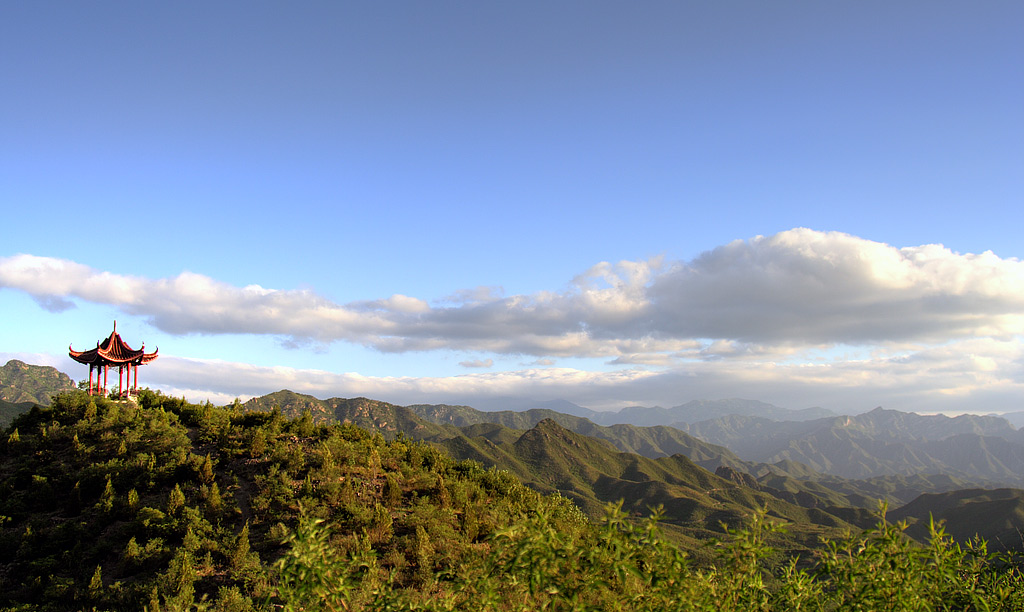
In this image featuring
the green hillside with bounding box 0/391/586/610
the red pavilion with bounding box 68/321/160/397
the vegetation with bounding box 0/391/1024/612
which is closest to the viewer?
the vegetation with bounding box 0/391/1024/612

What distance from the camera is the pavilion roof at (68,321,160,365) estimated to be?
1499 inches

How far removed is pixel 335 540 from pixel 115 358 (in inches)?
1099

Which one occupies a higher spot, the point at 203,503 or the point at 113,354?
the point at 113,354

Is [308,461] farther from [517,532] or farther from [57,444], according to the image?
[517,532]

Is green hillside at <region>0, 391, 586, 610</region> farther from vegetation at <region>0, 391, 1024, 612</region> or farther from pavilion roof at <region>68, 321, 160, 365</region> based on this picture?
pavilion roof at <region>68, 321, 160, 365</region>

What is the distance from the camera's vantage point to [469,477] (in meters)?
31.8

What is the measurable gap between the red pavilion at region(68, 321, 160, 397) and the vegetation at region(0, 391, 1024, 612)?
5095 mm

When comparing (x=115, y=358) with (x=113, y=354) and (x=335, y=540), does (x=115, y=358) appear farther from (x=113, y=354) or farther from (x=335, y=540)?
(x=335, y=540)

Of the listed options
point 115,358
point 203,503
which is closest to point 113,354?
point 115,358

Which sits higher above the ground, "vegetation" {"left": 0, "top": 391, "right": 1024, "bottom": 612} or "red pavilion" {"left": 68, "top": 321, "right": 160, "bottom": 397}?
"red pavilion" {"left": 68, "top": 321, "right": 160, "bottom": 397}

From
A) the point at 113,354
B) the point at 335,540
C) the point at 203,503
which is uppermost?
the point at 113,354

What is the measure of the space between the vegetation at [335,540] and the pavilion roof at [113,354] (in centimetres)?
570

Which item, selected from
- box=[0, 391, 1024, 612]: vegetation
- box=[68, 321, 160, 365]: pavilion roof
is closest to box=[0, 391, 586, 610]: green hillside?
box=[0, 391, 1024, 612]: vegetation

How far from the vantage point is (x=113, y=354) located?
3884 centimetres
